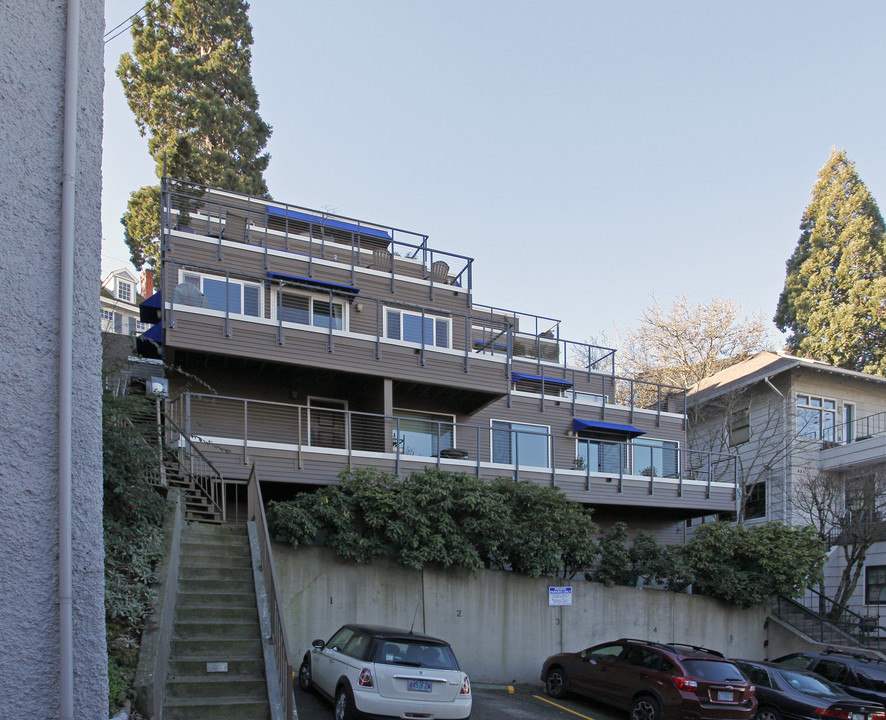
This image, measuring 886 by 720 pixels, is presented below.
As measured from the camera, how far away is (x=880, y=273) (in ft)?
128

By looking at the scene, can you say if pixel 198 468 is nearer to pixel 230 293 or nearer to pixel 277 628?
pixel 230 293

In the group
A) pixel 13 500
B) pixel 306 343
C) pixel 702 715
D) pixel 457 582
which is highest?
pixel 306 343

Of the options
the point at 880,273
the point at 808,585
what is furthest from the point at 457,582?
the point at 880,273

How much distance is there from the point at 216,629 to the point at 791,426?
24.9m

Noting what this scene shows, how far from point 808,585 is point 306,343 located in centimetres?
1445

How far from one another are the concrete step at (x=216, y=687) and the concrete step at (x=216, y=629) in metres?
0.79

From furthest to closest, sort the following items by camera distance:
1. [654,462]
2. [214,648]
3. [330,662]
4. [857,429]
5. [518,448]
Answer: [857,429]
[654,462]
[518,448]
[330,662]
[214,648]

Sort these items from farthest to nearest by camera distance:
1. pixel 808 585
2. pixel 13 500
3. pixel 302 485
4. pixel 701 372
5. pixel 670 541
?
1. pixel 701 372
2. pixel 670 541
3. pixel 808 585
4. pixel 302 485
5. pixel 13 500

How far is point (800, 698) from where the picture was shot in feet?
45.4

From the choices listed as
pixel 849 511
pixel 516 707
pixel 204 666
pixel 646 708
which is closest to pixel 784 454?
pixel 849 511

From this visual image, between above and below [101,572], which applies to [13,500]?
above

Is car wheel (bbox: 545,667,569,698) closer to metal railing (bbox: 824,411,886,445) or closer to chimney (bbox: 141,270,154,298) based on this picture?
metal railing (bbox: 824,411,886,445)

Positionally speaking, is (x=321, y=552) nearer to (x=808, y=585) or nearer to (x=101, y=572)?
(x=101, y=572)

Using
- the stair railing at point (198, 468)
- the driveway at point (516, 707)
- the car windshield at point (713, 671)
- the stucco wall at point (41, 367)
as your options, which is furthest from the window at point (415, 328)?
the stucco wall at point (41, 367)
